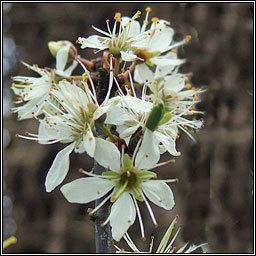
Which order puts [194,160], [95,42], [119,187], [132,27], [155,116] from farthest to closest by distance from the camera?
1. [194,160]
2. [132,27]
3. [95,42]
4. [119,187]
5. [155,116]

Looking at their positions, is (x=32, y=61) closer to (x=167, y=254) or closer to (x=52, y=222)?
(x=52, y=222)

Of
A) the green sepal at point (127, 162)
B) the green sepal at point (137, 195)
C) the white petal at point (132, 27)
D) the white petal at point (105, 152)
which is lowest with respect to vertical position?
the green sepal at point (137, 195)

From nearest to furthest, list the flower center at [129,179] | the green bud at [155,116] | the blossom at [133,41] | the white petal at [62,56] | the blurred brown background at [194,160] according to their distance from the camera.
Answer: the green bud at [155,116], the flower center at [129,179], the blossom at [133,41], the white petal at [62,56], the blurred brown background at [194,160]

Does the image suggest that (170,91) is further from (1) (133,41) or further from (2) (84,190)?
(2) (84,190)

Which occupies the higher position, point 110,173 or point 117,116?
point 117,116

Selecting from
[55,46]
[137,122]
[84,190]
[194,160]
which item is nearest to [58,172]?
[84,190]

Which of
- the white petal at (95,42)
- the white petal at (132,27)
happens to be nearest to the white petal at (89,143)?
the white petal at (95,42)

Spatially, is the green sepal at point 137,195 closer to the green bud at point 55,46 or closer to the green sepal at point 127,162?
the green sepal at point 127,162

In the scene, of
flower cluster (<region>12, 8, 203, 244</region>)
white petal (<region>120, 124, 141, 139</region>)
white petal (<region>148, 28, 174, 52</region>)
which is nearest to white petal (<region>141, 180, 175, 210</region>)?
flower cluster (<region>12, 8, 203, 244</region>)
